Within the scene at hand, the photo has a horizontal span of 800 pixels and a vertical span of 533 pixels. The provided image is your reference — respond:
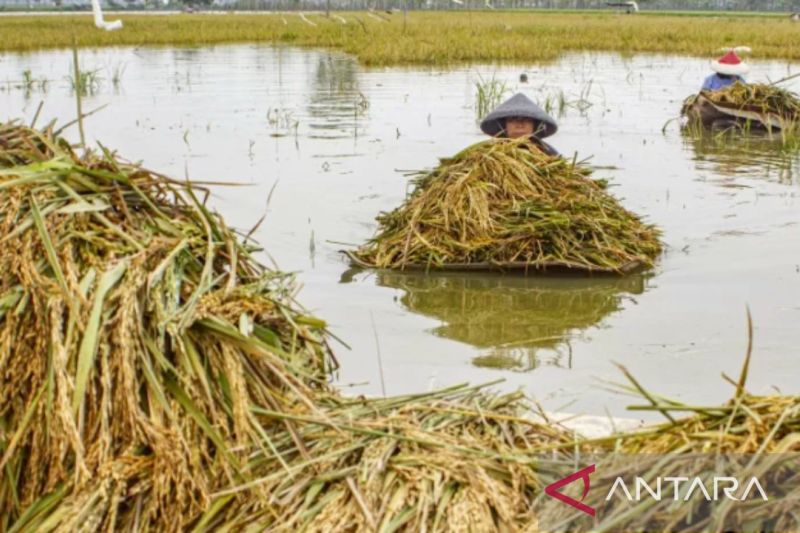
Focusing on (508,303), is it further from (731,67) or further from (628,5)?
(628,5)

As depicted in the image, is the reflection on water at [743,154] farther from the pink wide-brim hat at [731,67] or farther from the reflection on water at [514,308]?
the reflection on water at [514,308]

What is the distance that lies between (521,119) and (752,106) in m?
5.99

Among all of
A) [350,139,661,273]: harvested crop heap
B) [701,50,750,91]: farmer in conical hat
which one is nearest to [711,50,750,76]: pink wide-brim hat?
[701,50,750,91]: farmer in conical hat

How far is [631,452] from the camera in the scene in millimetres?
2297

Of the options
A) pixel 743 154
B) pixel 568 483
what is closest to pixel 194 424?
pixel 568 483

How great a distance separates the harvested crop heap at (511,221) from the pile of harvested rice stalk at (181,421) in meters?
3.56

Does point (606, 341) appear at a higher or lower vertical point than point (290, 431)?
lower

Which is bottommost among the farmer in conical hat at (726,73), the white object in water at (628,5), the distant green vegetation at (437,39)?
the farmer in conical hat at (726,73)

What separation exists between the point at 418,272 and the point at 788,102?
7.68 meters

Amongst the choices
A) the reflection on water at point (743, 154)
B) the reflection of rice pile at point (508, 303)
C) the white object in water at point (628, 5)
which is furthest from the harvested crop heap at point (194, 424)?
the white object in water at point (628, 5)

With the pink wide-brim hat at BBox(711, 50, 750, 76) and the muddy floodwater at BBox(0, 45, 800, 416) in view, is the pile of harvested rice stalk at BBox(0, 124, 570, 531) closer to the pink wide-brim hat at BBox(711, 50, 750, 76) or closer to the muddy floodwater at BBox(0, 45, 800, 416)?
the muddy floodwater at BBox(0, 45, 800, 416)

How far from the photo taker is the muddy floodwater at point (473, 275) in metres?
4.77

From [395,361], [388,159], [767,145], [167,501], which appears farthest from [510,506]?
[767,145]

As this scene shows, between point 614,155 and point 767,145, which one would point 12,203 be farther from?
point 767,145
